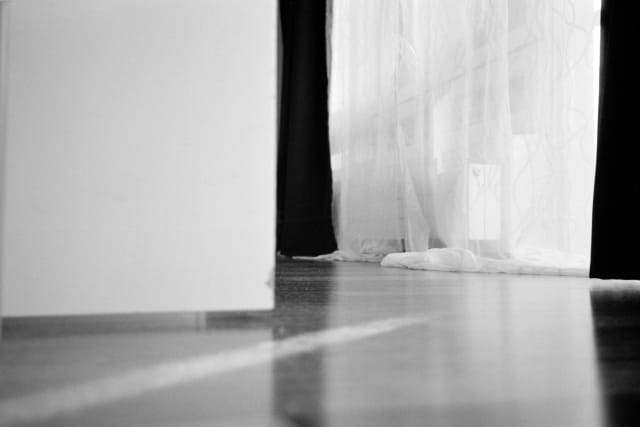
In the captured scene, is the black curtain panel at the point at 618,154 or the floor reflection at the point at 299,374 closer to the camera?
the floor reflection at the point at 299,374

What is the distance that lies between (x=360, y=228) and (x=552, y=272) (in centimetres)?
131

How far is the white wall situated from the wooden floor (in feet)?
0.17

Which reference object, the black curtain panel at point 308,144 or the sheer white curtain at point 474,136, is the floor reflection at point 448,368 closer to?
the sheer white curtain at point 474,136

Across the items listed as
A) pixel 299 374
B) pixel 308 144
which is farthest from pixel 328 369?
pixel 308 144

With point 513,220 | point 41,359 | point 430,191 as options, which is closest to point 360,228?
point 430,191

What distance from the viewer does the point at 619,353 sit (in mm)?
614

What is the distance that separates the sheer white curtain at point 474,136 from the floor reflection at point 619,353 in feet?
2.34

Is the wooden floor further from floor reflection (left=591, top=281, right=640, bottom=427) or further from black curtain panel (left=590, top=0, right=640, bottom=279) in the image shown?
black curtain panel (left=590, top=0, right=640, bottom=279)

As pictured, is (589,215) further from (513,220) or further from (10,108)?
(10,108)

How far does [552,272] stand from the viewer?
5.79 ft

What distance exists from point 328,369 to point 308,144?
3.09 metres

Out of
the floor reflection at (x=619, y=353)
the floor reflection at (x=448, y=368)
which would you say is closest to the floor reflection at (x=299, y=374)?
the floor reflection at (x=448, y=368)

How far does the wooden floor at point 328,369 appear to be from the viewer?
40 cm

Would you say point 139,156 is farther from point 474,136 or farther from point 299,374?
point 474,136
